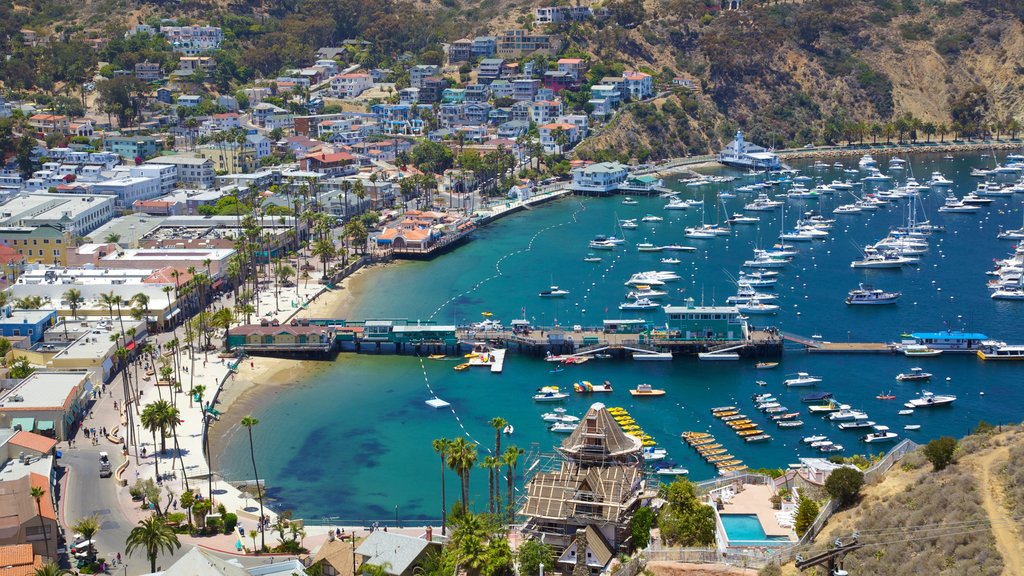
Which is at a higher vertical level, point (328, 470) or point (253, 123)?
point (253, 123)

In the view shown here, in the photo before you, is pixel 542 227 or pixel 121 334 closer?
pixel 121 334

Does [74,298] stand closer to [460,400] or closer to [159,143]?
[460,400]

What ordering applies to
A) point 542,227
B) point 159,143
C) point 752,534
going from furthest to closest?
point 159,143 → point 542,227 → point 752,534

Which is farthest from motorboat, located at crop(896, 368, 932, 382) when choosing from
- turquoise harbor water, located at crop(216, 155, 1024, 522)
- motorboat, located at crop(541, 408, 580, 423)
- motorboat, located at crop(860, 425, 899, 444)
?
motorboat, located at crop(541, 408, 580, 423)

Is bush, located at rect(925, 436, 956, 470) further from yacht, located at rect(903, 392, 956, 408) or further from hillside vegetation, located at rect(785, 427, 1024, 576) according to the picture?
yacht, located at rect(903, 392, 956, 408)

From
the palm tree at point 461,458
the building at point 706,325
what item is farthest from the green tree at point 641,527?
the building at point 706,325

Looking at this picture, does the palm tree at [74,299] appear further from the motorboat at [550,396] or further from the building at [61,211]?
the motorboat at [550,396]

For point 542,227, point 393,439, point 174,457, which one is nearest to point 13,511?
point 174,457
